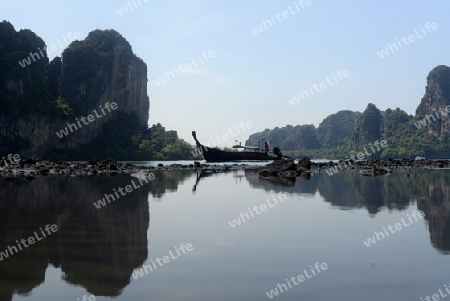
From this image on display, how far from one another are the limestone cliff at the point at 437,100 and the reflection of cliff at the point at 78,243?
530 feet

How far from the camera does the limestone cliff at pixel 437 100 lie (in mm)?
156000

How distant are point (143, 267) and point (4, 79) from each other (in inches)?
3589

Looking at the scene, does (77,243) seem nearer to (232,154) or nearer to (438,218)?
(438,218)

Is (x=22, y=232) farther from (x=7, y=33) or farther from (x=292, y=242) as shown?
(x=7, y=33)

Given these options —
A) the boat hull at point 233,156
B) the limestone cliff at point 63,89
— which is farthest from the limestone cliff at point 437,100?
the boat hull at point 233,156

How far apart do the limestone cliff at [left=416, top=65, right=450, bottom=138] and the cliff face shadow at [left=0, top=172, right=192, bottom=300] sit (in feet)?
529

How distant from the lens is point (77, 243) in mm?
8680

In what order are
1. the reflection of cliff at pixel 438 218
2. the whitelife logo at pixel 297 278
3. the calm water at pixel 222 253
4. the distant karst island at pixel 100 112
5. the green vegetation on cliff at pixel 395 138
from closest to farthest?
the whitelife logo at pixel 297 278, the calm water at pixel 222 253, the reflection of cliff at pixel 438 218, the distant karst island at pixel 100 112, the green vegetation on cliff at pixel 395 138

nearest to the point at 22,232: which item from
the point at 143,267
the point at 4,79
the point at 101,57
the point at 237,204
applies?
the point at 143,267

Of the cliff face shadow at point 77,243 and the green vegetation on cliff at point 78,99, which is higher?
the green vegetation on cliff at point 78,99

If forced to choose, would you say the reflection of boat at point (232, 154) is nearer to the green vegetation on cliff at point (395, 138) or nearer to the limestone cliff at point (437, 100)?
the green vegetation on cliff at point (395, 138)

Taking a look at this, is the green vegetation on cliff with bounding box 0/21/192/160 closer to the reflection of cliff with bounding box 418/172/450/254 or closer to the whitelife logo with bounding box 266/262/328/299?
the reflection of cliff with bounding box 418/172/450/254

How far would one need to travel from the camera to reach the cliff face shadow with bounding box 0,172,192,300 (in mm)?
6250

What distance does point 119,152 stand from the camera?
4665 inches
